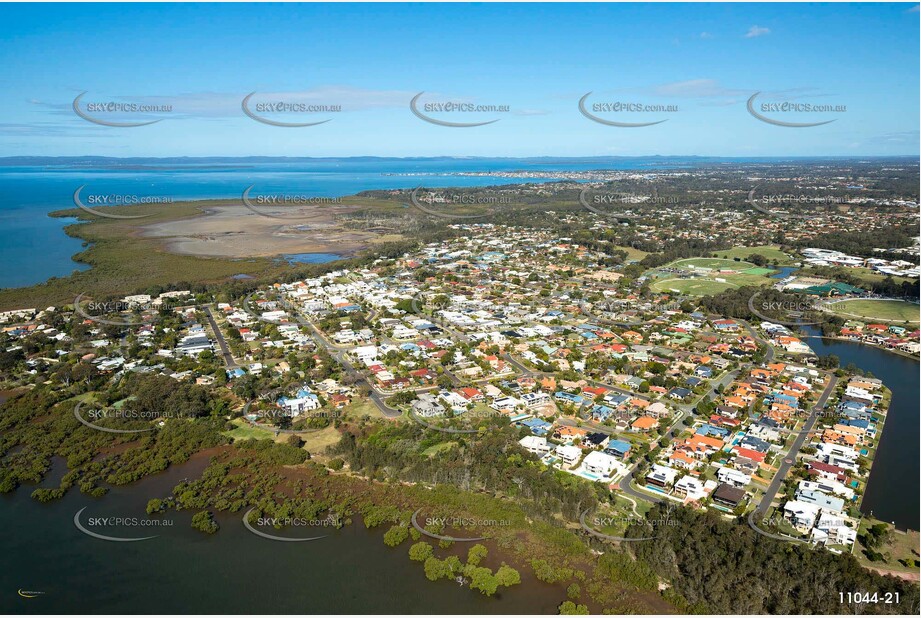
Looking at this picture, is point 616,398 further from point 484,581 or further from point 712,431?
point 484,581

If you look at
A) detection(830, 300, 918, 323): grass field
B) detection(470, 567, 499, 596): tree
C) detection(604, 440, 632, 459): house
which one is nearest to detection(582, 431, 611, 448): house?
detection(604, 440, 632, 459): house

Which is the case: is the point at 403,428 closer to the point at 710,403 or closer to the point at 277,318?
the point at 710,403

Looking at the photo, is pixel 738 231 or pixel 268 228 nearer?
pixel 738 231

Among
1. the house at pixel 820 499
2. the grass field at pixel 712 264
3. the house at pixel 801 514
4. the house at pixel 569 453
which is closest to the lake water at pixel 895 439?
the house at pixel 820 499

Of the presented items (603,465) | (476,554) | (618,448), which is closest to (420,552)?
(476,554)

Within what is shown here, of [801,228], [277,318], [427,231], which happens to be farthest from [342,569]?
[801,228]

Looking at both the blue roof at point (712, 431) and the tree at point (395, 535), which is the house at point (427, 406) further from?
the blue roof at point (712, 431)
